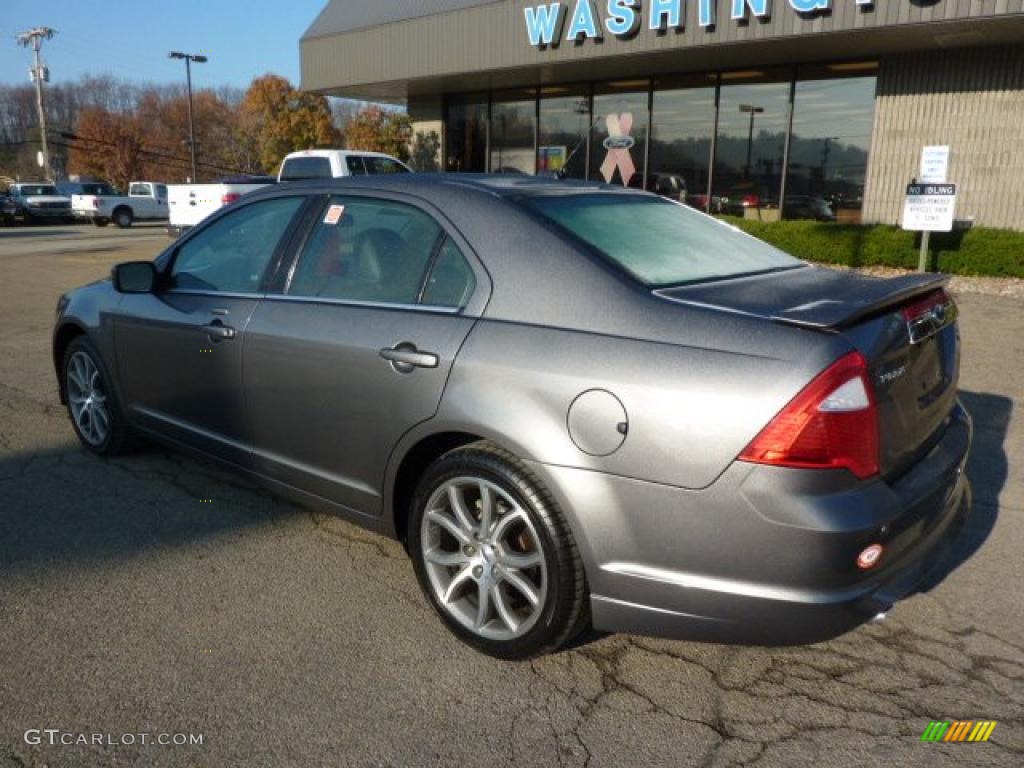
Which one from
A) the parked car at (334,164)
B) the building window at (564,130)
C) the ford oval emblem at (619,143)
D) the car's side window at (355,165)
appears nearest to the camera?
the parked car at (334,164)

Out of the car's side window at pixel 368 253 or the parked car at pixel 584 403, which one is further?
the car's side window at pixel 368 253

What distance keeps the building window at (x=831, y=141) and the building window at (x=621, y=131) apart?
3.40m

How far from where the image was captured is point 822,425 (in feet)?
7.07

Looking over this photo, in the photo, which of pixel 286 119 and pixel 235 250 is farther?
pixel 286 119

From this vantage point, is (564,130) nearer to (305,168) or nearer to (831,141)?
(305,168)

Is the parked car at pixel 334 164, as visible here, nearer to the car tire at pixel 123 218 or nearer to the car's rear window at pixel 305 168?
the car's rear window at pixel 305 168

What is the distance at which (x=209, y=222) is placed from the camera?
3.99m

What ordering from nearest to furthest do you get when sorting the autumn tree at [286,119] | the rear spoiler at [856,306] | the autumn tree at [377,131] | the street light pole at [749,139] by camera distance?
the rear spoiler at [856,306]
the street light pole at [749,139]
the autumn tree at [377,131]
the autumn tree at [286,119]

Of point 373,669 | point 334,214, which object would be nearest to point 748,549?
point 373,669

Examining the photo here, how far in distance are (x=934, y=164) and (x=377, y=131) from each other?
1170 inches

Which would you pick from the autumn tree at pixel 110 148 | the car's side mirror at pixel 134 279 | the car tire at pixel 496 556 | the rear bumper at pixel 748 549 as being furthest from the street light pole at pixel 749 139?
the autumn tree at pixel 110 148

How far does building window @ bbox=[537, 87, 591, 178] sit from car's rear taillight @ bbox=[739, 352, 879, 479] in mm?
17006

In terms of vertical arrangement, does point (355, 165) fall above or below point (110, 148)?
below

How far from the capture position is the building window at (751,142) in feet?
51.4
